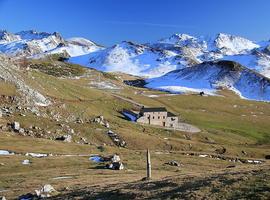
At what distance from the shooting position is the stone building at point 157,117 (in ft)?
531

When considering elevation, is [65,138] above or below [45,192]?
above

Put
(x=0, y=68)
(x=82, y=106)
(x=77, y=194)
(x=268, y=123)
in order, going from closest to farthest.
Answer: (x=77, y=194) → (x=0, y=68) → (x=82, y=106) → (x=268, y=123)

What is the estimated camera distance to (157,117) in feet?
541

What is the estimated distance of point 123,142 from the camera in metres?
118

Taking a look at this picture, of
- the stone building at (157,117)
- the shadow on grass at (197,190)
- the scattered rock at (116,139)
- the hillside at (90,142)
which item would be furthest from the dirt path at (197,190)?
the stone building at (157,117)

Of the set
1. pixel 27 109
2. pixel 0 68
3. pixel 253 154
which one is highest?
pixel 0 68

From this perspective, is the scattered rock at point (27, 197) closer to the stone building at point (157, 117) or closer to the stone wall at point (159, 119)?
the stone building at point (157, 117)

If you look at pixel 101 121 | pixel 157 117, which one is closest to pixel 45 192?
pixel 101 121

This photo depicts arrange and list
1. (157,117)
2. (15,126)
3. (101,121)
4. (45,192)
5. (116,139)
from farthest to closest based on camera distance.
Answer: (157,117) < (101,121) < (116,139) < (15,126) < (45,192)

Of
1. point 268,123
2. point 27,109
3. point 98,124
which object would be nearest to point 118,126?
point 98,124

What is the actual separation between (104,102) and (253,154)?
7041cm

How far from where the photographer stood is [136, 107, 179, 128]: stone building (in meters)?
162

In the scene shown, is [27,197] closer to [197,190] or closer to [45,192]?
[45,192]

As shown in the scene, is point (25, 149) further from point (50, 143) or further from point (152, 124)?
point (152, 124)
